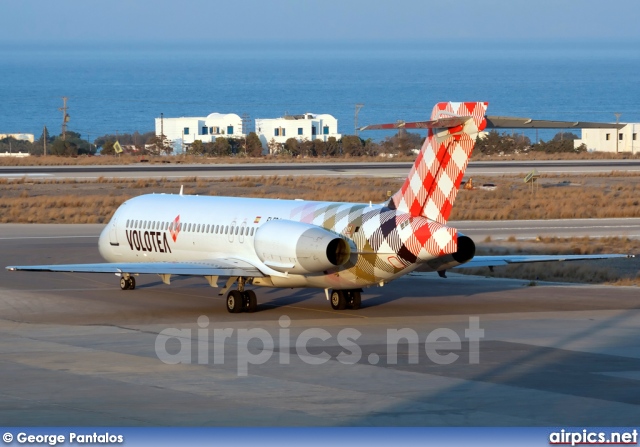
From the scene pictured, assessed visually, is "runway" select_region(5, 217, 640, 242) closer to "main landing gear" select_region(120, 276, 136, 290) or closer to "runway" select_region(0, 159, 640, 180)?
"main landing gear" select_region(120, 276, 136, 290)

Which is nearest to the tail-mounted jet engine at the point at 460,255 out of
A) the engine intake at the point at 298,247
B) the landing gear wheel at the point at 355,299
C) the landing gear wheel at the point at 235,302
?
the engine intake at the point at 298,247

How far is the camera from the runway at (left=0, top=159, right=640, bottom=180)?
77.4m

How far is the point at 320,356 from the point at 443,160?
5926 millimetres

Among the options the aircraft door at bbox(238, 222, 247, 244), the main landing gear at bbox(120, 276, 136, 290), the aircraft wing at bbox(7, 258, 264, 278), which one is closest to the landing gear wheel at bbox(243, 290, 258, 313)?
the aircraft wing at bbox(7, 258, 264, 278)

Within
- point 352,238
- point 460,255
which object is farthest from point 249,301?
point 460,255

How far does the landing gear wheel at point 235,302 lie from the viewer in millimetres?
26922

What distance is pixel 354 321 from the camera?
1010 inches

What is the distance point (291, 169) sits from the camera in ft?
274

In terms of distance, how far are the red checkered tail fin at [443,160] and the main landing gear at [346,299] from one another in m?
3.24

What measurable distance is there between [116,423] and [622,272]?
22.1 meters

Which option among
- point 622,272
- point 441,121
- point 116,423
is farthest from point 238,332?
point 622,272

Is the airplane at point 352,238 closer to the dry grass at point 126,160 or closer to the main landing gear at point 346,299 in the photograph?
the main landing gear at point 346,299

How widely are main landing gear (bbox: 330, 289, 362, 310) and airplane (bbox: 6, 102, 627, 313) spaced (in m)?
0.02

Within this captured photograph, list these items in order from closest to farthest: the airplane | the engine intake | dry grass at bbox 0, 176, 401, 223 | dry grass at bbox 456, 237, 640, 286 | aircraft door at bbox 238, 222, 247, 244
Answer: the airplane < the engine intake < aircraft door at bbox 238, 222, 247, 244 < dry grass at bbox 456, 237, 640, 286 < dry grass at bbox 0, 176, 401, 223
